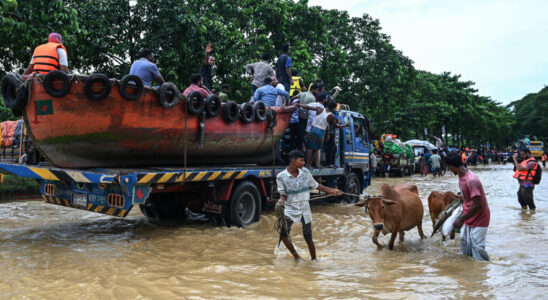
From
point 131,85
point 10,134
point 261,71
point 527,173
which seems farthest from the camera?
point 527,173

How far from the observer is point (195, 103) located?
725 cm

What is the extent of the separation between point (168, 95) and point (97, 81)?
116 cm

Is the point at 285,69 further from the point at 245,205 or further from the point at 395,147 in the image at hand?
the point at 395,147

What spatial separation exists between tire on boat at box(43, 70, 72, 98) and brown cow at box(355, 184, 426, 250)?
14.5 ft

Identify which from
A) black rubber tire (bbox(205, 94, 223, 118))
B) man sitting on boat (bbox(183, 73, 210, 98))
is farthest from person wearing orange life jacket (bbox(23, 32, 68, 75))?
black rubber tire (bbox(205, 94, 223, 118))

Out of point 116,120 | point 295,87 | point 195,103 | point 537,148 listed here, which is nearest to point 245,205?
point 195,103

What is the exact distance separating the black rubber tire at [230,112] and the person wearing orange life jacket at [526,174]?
6991mm

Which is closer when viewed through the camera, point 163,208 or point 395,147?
point 163,208

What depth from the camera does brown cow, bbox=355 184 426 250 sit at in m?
6.01

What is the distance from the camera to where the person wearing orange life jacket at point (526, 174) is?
10.2m

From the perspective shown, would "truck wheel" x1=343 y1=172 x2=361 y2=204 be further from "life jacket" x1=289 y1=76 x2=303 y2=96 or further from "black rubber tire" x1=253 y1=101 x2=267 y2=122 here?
"black rubber tire" x1=253 y1=101 x2=267 y2=122

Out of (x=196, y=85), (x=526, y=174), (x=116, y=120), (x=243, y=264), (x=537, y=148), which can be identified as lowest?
(x=243, y=264)

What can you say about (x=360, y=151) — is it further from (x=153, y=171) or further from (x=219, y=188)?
(x=153, y=171)

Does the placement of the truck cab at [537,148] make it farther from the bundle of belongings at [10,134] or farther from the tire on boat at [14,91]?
the tire on boat at [14,91]
